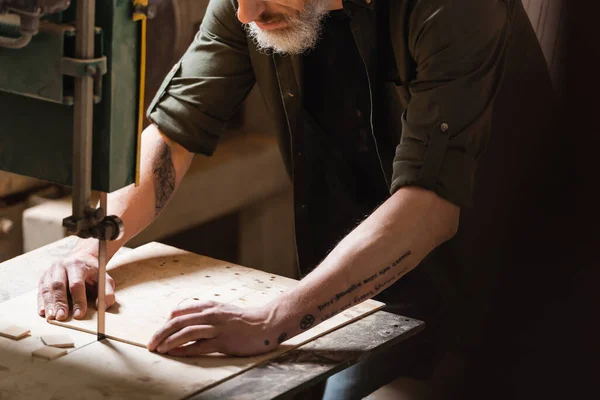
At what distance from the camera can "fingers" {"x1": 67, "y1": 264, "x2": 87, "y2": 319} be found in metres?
1.87

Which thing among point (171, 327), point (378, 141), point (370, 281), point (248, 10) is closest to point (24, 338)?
point (171, 327)

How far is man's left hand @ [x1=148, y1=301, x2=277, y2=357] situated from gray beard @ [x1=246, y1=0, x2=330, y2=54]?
0.71m

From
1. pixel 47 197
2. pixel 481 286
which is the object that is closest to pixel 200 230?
pixel 47 197

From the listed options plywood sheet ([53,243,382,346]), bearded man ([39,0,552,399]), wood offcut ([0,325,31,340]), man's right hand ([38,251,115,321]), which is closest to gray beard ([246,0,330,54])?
bearded man ([39,0,552,399])

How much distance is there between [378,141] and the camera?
2.29 metres

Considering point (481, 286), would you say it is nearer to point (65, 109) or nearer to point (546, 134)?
point (546, 134)

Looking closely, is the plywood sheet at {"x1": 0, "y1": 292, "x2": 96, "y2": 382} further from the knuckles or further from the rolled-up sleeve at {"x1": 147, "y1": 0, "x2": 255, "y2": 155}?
the rolled-up sleeve at {"x1": 147, "y1": 0, "x2": 255, "y2": 155}

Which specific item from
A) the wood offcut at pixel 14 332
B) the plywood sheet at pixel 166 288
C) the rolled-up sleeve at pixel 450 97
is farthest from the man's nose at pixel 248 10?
the wood offcut at pixel 14 332

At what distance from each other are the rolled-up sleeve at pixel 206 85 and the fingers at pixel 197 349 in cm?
76

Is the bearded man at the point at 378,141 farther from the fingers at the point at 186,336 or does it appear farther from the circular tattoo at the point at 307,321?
the fingers at the point at 186,336

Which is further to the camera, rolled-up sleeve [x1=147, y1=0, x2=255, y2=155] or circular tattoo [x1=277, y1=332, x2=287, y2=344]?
rolled-up sleeve [x1=147, y1=0, x2=255, y2=155]

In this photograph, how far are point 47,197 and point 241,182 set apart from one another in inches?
29.4

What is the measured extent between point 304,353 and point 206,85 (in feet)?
2.80

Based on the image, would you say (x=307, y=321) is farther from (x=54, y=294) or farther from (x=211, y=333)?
(x=54, y=294)
